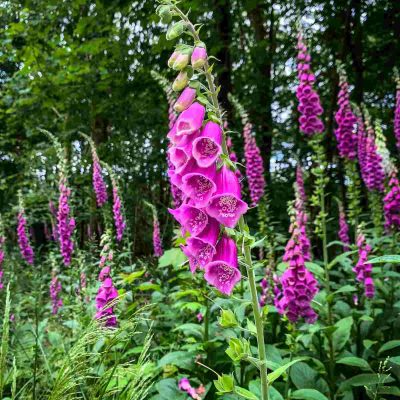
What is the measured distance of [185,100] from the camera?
1.40m

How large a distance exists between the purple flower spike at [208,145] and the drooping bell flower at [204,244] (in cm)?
A: 18

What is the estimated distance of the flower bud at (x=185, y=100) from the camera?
1390 millimetres

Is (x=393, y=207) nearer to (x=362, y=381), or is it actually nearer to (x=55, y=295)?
(x=362, y=381)

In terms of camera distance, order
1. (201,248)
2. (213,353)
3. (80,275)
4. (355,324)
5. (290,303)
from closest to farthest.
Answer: (201,248)
(290,303)
(213,353)
(355,324)
(80,275)

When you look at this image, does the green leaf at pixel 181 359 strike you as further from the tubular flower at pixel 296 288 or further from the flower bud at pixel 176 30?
the flower bud at pixel 176 30

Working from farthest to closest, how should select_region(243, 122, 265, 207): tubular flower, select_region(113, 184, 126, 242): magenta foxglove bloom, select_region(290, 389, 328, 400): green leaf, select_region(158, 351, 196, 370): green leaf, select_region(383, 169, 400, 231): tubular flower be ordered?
select_region(243, 122, 265, 207): tubular flower → select_region(113, 184, 126, 242): magenta foxglove bloom → select_region(383, 169, 400, 231): tubular flower → select_region(158, 351, 196, 370): green leaf → select_region(290, 389, 328, 400): green leaf

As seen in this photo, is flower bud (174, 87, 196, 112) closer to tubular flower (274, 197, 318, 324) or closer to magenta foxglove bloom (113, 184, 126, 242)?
tubular flower (274, 197, 318, 324)

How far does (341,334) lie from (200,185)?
184 centimetres

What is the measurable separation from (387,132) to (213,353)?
221 inches

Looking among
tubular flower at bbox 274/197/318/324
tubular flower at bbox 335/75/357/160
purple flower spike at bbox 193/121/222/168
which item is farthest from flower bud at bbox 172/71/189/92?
tubular flower at bbox 335/75/357/160

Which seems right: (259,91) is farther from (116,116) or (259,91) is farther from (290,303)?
(290,303)

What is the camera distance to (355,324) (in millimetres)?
3025

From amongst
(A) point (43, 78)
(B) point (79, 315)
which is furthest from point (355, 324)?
(A) point (43, 78)

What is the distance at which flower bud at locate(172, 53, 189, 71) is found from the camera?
4.56 feet
